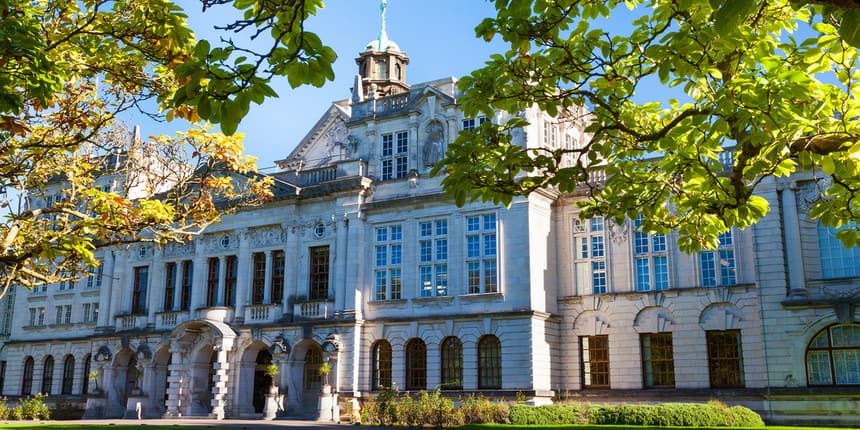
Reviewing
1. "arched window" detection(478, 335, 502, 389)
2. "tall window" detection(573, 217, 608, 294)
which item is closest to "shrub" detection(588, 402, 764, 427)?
"arched window" detection(478, 335, 502, 389)

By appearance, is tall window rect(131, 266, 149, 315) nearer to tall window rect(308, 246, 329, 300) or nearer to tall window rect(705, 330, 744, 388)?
tall window rect(308, 246, 329, 300)

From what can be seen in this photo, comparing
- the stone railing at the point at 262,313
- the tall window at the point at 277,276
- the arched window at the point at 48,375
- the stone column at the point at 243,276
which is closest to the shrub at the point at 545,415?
the stone railing at the point at 262,313

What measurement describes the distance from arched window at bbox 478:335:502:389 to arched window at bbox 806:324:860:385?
10.9 meters

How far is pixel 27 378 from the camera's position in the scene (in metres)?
47.2

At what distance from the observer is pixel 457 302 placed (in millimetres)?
32875

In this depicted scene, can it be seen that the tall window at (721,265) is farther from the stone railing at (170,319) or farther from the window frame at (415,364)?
the stone railing at (170,319)

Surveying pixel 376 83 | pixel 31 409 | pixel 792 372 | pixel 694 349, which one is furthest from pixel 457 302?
pixel 31 409

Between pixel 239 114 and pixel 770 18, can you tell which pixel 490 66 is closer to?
pixel 770 18

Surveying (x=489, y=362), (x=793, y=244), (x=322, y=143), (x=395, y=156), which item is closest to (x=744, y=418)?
(x=793, y=244)

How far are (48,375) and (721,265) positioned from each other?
36.6 m

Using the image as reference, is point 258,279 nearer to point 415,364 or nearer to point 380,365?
point 380,365

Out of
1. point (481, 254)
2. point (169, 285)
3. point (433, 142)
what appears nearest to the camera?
point (481, 254)

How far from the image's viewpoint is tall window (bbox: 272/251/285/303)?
123ft

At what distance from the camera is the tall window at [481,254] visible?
32.4 meters
